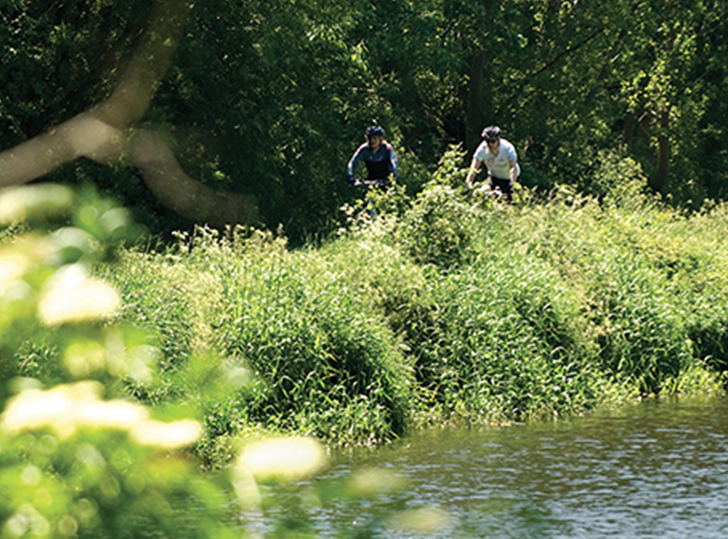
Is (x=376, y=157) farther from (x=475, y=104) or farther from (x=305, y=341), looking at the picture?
(x=475, y=104)

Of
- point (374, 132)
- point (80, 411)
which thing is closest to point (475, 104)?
point (374, 132)

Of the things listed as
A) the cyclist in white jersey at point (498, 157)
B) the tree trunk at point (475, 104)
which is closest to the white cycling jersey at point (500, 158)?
the cyclist in white jersey at point (498, 157)

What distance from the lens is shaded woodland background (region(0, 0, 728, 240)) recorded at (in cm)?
1739

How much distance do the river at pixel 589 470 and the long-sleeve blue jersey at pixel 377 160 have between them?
4936 millimetres

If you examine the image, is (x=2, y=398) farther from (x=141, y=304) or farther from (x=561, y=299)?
(x=561, y=299)

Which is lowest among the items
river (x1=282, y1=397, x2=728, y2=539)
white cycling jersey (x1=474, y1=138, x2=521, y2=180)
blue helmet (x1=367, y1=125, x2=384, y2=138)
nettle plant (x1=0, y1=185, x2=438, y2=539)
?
river (x1=282, y1=397, x2=728, y2=539)

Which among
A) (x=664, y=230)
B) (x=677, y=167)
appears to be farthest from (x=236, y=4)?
(x=677, y=167)

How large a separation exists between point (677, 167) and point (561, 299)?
1100 inches

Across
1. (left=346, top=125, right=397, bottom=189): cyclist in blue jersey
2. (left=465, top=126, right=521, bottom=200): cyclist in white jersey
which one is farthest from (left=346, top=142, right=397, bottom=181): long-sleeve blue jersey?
(left=465, top=126, right=521, bottom=200): cyclist in white jersey

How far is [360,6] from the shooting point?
63.4ft

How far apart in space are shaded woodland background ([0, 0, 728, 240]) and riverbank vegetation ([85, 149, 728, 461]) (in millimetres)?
1694

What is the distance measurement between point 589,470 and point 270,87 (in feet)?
38.4

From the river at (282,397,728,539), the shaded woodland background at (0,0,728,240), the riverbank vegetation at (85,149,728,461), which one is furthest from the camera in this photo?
the shaded woodland background at (0,0,728,240)

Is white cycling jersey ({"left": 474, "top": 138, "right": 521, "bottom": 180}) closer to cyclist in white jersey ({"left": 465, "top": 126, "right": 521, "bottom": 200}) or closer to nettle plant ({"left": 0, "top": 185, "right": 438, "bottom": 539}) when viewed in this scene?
→ cyclist in white jersey ({"left": 465, "top": 126, "right": 521, "bottom": 200})
